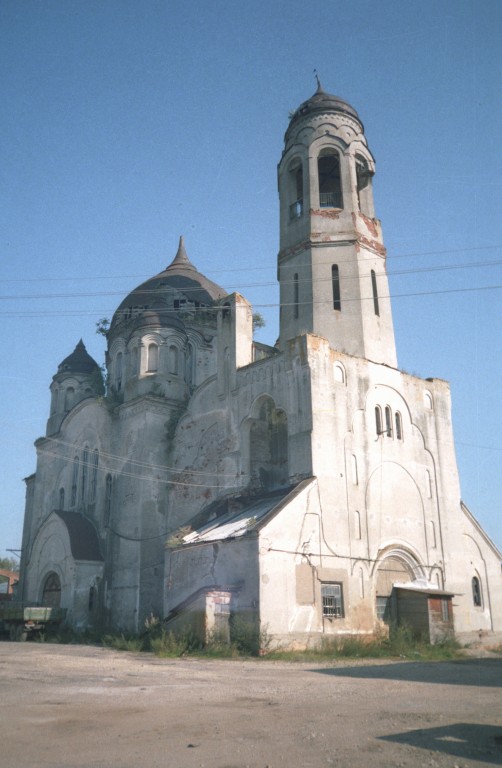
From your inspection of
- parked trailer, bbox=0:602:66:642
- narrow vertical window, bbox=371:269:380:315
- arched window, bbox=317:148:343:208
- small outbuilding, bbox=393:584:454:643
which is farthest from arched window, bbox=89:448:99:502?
arched window, bbox=317:148:343:208

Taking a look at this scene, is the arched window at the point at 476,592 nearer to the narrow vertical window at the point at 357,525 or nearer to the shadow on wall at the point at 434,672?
the narrow vertical window at the point at 357,525

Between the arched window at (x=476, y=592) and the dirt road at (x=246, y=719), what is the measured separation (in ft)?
43.3

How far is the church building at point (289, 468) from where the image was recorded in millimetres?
20844

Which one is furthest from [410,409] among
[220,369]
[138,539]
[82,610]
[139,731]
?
[139,731]

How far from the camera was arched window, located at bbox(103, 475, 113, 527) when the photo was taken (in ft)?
96.6

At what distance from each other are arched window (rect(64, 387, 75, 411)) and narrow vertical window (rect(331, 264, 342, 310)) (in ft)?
54.8

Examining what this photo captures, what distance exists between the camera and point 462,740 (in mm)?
6629

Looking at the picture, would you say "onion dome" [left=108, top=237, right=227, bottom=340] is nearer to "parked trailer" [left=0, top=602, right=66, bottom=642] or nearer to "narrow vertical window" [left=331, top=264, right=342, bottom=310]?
"narrow vertical window" [left=331, top=264, right=342, bottom=310]

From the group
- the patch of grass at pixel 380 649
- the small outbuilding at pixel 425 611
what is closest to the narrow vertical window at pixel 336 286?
the small outbuilding at pixel 425 611

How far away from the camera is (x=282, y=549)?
1995 centimetres

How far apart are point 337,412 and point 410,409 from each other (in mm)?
4492

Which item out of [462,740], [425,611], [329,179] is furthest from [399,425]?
[462,740]

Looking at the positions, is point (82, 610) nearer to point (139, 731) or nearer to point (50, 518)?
point (50, 518)

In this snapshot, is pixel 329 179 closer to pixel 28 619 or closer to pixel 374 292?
pixel 374 292
